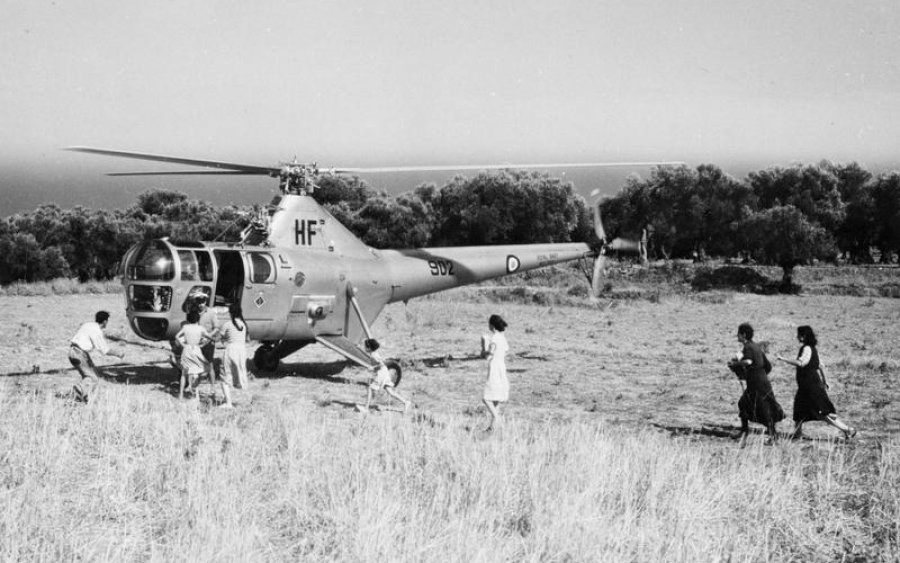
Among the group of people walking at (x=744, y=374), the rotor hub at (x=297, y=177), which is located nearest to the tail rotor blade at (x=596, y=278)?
the rotor hub at (x=297, y=177)

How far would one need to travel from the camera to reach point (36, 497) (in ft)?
25.6

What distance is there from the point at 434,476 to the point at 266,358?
11.0m

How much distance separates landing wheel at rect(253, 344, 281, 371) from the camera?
19203 millimetres

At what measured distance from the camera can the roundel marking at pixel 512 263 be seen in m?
22.0

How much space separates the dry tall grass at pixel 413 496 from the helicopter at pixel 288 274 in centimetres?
406

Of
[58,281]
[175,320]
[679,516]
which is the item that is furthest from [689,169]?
[679,516]

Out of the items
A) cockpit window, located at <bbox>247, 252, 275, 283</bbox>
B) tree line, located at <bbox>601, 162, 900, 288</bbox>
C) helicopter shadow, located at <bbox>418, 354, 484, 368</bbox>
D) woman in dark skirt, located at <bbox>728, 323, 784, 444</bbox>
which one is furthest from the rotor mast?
tree line, located at <bbox>601, 162, 900, 288</bbox>

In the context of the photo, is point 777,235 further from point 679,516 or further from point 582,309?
point 679,516

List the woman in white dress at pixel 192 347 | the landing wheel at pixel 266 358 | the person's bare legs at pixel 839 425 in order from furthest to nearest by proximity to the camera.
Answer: the landing wheel at pixel 266 358 → the woman in white dress at pixel 192 347 → the person's bare legs at pixel 839 425

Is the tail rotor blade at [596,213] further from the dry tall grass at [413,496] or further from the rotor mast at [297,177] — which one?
the dry tall grass at [413,496]

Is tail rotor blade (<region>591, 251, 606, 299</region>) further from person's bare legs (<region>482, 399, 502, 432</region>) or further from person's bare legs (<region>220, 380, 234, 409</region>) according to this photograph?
person's bare legs (<region>220, 380, 234, 409</region>)

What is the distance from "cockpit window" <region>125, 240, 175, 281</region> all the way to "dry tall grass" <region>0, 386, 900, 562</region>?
3986 mm

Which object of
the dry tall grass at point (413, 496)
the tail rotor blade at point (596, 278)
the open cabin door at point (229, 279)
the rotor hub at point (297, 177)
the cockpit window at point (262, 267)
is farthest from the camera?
the tail rotor blade at point (596, 278)

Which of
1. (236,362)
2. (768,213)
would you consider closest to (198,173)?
(236,362)
